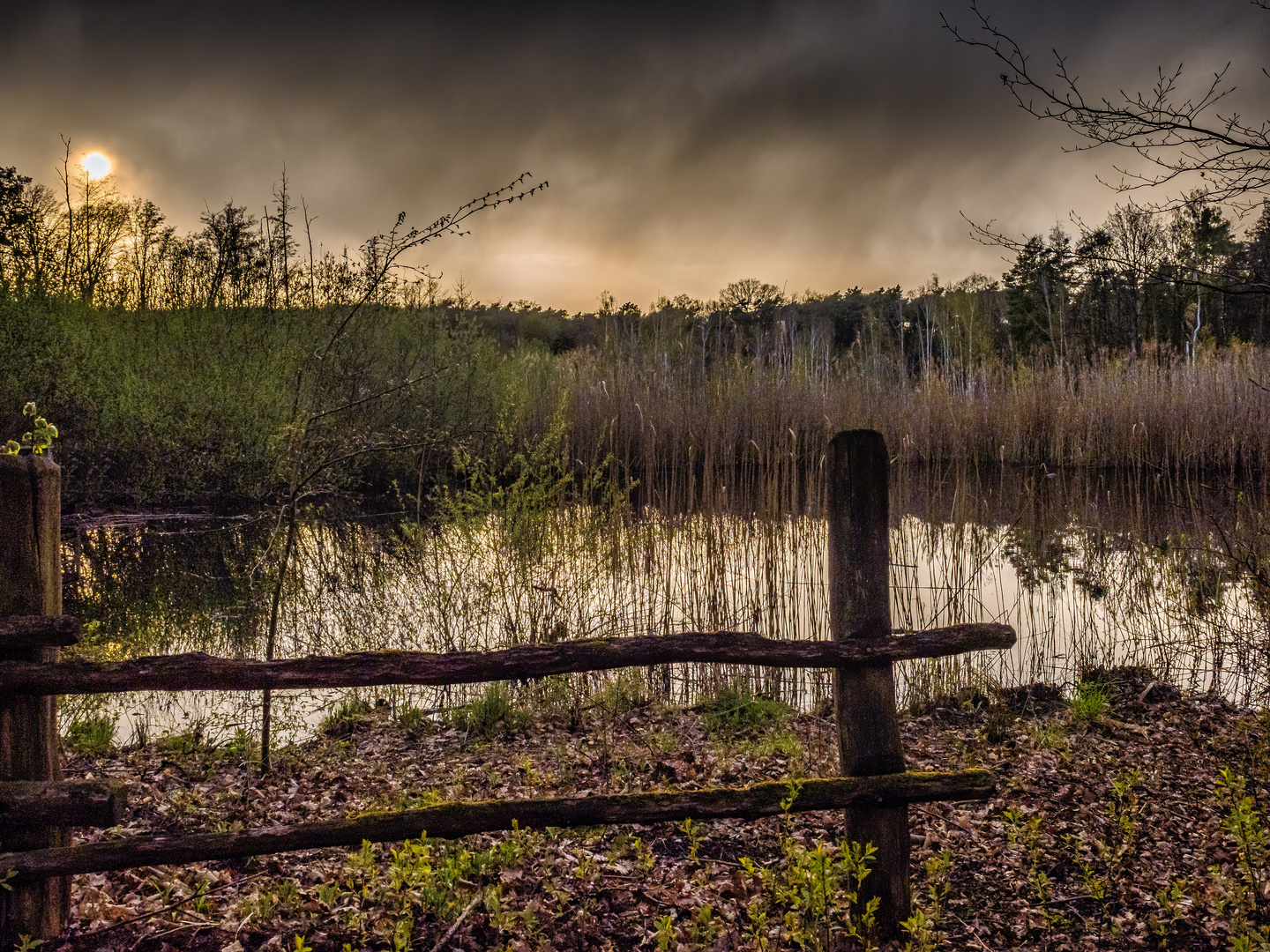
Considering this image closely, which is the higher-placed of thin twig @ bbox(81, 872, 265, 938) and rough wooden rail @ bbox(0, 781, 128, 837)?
rough wooden rail @ bbox(0, 781, 128, 837)

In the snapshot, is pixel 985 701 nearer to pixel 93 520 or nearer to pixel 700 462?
pixel 700 462

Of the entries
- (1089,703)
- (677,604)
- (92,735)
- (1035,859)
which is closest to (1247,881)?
(1035,859)

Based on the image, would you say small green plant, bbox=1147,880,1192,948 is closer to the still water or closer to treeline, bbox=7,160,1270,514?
the still water

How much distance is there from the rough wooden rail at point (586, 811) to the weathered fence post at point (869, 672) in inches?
2.8

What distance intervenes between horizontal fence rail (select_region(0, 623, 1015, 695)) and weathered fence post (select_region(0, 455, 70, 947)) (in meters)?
0.11

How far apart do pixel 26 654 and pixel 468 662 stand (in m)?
1.17

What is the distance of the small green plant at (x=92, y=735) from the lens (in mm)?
4141

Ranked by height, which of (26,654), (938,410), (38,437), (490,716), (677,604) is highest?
(938,410)

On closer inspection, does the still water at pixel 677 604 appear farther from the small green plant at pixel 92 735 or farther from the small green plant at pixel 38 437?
the small green plant at pixel 38 437

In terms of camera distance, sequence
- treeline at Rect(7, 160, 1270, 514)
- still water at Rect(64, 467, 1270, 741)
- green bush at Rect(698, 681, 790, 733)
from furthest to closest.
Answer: treeline at Rect(7, 160, 1270, 514), still water at Rect(64, 467, 1270, 741), green bush at Rect(698, 681, 790, 733)

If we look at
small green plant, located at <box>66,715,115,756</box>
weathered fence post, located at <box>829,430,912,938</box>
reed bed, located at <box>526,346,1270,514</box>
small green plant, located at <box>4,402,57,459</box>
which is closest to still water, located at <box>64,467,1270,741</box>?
small green plant, located at <box>66,715,115,756</box>

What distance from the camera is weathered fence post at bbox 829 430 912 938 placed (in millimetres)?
2273

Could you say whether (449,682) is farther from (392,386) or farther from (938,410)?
(938,410)

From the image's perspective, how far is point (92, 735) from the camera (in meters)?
4.24
